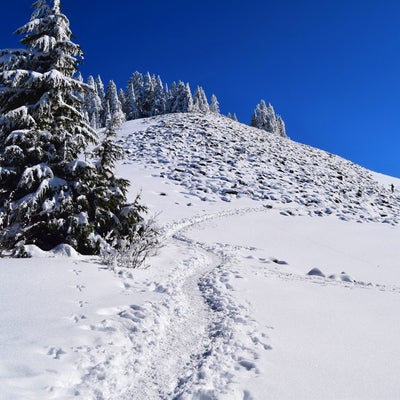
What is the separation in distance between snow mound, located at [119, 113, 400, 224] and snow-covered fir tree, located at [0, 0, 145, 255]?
13.4 meters

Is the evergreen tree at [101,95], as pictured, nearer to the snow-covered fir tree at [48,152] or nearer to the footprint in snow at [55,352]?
the snow-covered fir tree at [48,152]

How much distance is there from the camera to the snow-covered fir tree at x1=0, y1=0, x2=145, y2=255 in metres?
7.71

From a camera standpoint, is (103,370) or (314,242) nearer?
(103,370)

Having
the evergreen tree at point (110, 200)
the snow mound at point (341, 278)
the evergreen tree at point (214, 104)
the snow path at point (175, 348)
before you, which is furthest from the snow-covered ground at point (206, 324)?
the evergreen tree at point (214, 104)

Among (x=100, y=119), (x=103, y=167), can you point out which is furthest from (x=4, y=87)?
(x=100, y=119)

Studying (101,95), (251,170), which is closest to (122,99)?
(101,95)

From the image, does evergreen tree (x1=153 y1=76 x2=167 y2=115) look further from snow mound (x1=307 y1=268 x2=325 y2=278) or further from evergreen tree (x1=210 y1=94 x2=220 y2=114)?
snow mound (x1=307 y1=268 x2=325 y2=278)

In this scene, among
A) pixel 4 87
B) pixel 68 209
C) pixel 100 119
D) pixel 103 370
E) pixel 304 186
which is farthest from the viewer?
pixel 100 119

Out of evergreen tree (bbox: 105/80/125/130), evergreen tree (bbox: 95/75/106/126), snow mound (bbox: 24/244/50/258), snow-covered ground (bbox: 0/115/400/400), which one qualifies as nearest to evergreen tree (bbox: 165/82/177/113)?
evergreen tree (bbox: 105/80/125/130)

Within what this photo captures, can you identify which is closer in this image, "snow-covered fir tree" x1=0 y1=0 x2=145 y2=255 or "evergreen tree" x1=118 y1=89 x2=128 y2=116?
"snow-covered fir tree" x1=0 y1=0 x2=145 y2=255

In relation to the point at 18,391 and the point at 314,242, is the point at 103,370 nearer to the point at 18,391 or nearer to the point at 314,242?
the point at 18,391

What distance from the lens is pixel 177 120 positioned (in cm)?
4628

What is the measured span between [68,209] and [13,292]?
3.12m

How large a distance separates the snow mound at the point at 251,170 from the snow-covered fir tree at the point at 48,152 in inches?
528
